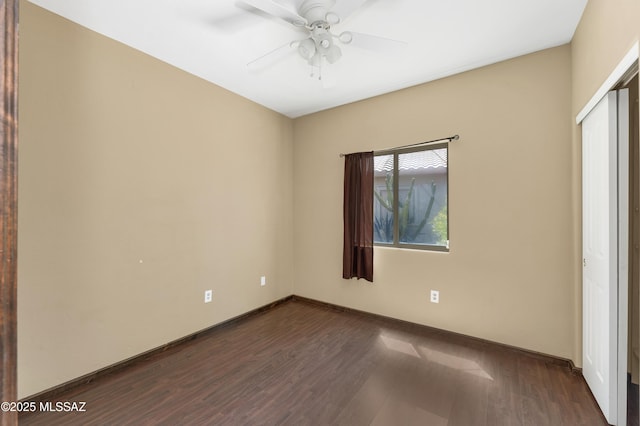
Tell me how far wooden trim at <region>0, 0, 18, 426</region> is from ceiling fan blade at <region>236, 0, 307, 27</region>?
1239mm

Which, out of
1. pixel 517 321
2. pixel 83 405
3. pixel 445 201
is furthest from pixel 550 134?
pixel 83 405

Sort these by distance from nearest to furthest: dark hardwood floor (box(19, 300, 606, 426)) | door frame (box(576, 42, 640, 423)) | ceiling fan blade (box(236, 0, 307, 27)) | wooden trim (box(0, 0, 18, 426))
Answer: wooden trim (box(0, 0, 18, 426)), ceiling fan blade (box(236, 0, 307, 27)), door frame (box(576, 42, 640, 423)), dark hardwood floor (box(19, 300, 606, 426))

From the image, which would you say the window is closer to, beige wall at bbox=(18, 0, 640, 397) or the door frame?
beige wall at bbox=(18, 0, 640, 397)

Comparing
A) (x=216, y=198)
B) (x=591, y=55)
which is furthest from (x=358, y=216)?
(x=591, y=55)

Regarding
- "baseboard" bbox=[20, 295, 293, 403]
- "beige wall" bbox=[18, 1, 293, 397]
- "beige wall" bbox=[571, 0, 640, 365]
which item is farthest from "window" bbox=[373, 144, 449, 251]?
"baseboard" bbox=[20, 295, 293, 403]

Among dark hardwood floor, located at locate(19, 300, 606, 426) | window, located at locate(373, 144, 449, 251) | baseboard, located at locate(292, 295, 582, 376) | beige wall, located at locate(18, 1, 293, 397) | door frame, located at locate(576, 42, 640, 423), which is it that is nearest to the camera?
door frame, located at locate(576, 42, 640, 423)

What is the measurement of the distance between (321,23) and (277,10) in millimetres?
311

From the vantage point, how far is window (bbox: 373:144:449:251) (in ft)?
9.52

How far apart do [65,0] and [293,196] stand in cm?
280

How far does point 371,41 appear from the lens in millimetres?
1798

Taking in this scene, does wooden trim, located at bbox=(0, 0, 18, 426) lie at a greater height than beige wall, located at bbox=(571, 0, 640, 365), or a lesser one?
lesser

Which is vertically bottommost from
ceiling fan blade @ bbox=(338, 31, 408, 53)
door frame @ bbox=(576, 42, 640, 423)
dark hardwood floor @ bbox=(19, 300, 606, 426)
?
dark hardwood floor @ bbox=(19, 300, 606, 426)

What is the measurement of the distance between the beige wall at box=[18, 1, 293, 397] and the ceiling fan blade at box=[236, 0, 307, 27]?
129 cm

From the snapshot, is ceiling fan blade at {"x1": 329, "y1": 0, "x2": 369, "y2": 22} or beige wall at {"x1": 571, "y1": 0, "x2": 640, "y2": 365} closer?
beige wall at {"x1": 571, "y1": 0, "x2": 640, "y2": 365}
